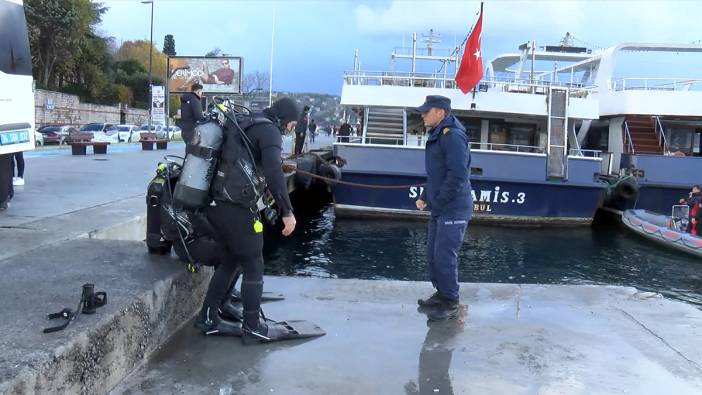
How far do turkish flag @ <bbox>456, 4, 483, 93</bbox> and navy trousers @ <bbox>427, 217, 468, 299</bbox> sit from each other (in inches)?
410

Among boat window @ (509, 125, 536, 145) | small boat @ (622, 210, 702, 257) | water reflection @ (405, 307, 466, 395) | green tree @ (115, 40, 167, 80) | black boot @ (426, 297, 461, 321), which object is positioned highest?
green tree @ (115, 40, 167, 80)

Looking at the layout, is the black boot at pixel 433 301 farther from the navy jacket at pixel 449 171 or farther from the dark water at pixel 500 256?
the dark water at pixel 500 256

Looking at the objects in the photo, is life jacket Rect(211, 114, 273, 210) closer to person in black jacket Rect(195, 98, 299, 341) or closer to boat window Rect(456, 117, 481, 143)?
person in black jacket Rect(195, 98, 299, 341)

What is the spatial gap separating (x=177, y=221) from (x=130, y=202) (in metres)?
4.17

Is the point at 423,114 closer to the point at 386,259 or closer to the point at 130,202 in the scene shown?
the point at 130,202

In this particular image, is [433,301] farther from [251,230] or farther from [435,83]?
[435,83]

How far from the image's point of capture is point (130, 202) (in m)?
7.49

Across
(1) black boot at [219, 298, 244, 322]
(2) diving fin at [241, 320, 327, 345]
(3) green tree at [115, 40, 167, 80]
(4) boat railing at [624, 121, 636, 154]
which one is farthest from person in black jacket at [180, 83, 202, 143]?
(3) green tree at [115, 40, 167, 80]

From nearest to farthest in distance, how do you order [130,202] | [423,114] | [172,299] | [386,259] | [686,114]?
[172,299]
[423,114]
[130,202]
[386,259]
[686,114]

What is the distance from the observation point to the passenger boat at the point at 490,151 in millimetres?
14312

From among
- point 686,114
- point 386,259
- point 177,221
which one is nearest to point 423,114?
point 177,221

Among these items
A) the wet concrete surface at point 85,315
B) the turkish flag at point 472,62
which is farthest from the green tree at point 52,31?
the wet concrete surface at point 85,315

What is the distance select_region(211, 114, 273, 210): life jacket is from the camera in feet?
10.8

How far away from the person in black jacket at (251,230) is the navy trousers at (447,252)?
4.13ft
